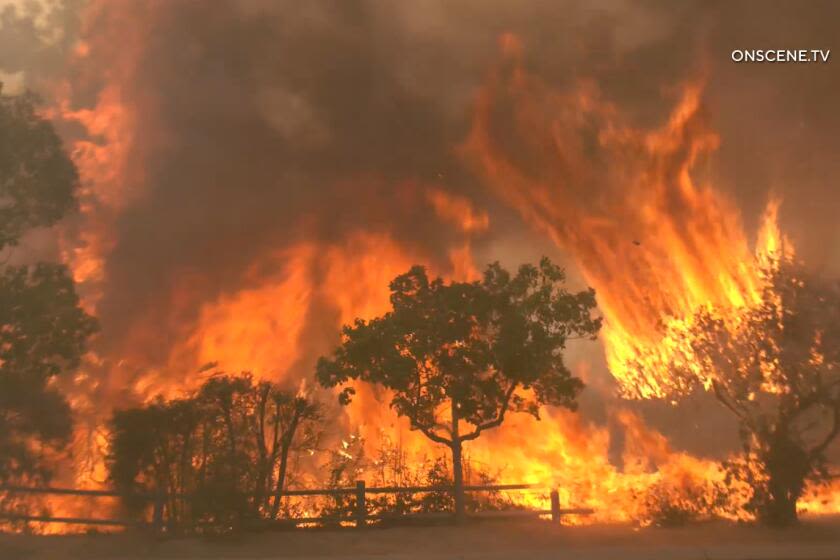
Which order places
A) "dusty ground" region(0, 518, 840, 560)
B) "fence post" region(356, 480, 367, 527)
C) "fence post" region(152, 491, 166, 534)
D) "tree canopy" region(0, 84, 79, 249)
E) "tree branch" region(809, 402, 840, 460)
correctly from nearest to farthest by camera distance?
"dusty ground" region(0, 518, 840, 560) < "tree branch" region(809, 402, 840, 460) < "fence post" region(152, 491, 166, 534) < "fence post" region(356, 480, 367, 527) < "tree canopy" region(0, 84, 79, 249)

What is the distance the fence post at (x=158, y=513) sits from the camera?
15320mm

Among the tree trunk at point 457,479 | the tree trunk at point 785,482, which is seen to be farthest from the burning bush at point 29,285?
the tree trunk at point 785,482

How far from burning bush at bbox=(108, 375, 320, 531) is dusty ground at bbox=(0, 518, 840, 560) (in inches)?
34.4

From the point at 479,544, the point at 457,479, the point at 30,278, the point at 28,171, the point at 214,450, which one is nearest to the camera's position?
the point at 479,544

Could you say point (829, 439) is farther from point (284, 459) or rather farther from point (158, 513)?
point (158, 513)

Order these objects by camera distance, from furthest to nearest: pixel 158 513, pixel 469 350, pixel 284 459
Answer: pixel 284 459
pixel 469 350
pixel 158 513

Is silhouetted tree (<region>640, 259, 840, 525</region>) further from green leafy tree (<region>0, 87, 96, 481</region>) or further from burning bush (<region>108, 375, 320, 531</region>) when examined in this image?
green leafy tree (<region>0, 87, 96, 481</region>)

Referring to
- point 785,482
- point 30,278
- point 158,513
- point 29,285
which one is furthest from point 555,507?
point 30,278

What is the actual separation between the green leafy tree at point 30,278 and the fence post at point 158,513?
18.7ft

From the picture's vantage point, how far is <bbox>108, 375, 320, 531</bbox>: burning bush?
1541 centimetres

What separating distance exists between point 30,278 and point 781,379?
70.7 ft

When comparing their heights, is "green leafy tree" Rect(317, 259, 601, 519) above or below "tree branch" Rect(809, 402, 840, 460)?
above

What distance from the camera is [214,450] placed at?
16.9 meters

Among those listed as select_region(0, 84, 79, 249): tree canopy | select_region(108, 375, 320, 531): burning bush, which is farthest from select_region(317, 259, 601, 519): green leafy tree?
select_region(0, 84, 79, 249): tree canopy
